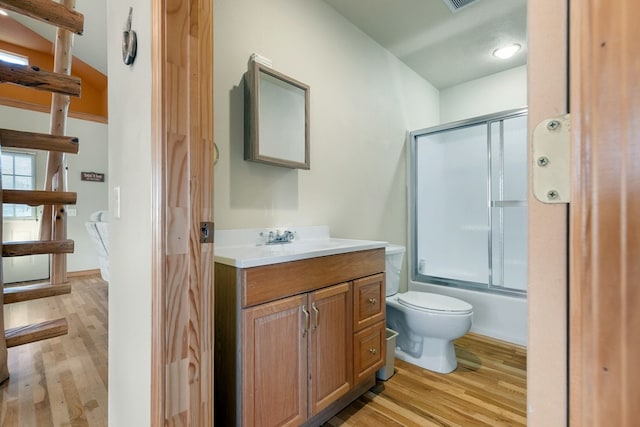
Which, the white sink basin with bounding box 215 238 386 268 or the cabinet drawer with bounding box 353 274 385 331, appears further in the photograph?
the cabinet drawer with bounding box 353 274 385 331

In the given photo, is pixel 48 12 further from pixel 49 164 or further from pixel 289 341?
pixel 289 341

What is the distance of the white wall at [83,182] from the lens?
4.60 m

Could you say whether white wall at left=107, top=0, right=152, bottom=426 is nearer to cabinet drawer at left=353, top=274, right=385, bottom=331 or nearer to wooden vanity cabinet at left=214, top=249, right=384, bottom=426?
wooden vanity cabinet at left=214, top=249, right=384, bottom=426

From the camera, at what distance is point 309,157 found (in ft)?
6.49

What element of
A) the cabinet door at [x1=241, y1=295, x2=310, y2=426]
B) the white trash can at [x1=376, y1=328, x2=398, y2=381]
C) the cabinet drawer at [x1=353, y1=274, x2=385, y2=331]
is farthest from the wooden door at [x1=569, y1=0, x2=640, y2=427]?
the white trash can at [x1=376, y1=328, x2=398, y2=381]

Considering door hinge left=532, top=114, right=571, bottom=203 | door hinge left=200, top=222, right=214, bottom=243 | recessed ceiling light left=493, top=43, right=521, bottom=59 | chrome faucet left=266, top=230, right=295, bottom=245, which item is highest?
recessed ceiling light left=493, top=43, right=521, bottom=59

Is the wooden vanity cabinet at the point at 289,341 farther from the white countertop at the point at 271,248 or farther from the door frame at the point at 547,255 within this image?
the door frame at the point at 547,255

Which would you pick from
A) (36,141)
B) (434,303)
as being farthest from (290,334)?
(36,141)

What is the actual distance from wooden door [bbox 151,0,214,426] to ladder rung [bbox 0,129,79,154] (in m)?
1.40

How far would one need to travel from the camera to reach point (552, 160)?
1.05 ft

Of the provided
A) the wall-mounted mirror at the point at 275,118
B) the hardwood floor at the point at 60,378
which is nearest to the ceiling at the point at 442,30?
the wall-mounted mirror at the point at 275,118

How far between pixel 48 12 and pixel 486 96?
3.54m

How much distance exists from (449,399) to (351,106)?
2074 mm

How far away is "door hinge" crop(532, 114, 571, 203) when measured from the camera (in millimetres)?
307
